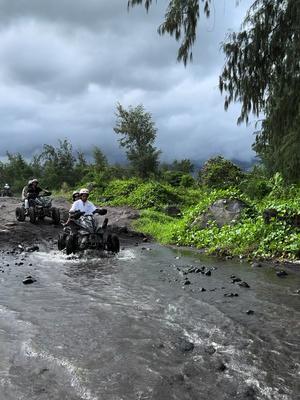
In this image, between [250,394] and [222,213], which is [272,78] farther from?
[222,213]

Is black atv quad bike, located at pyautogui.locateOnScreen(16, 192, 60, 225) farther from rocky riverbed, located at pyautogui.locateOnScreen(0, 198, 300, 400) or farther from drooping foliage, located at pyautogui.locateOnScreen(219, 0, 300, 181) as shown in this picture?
drooping foliage, located at pyautogui.locateOnScreen(219, 0, 300, 181)

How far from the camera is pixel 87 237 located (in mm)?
14656

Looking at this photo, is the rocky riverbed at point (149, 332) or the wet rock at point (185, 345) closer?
the rocky riverbed at point (149, 332)

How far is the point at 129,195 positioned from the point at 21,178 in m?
49.8

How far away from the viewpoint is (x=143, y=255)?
15484mm

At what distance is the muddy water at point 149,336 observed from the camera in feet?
17.2

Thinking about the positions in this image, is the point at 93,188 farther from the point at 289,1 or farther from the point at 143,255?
the point at 289,1

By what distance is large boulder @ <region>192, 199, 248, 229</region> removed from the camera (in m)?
17.8

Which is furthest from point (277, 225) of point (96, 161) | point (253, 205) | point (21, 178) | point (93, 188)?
point (21, 178)

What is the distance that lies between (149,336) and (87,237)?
26.3ft

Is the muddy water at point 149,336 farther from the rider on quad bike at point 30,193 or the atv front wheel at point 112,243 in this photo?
the rider on quad bike at point 30,193

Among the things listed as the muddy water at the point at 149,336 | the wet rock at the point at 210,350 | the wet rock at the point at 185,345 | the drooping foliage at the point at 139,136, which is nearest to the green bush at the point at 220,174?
the drooping foliage at the point at 139,136

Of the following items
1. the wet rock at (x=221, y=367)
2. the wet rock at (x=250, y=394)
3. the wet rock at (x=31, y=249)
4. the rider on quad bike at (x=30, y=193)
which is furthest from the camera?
the rider on quad bike at (x=30, y=193)

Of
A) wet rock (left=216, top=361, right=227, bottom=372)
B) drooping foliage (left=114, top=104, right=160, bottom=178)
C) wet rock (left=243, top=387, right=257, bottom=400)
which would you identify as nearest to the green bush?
drooping foliage (left=114, top=104, right=160, bottom=178)
